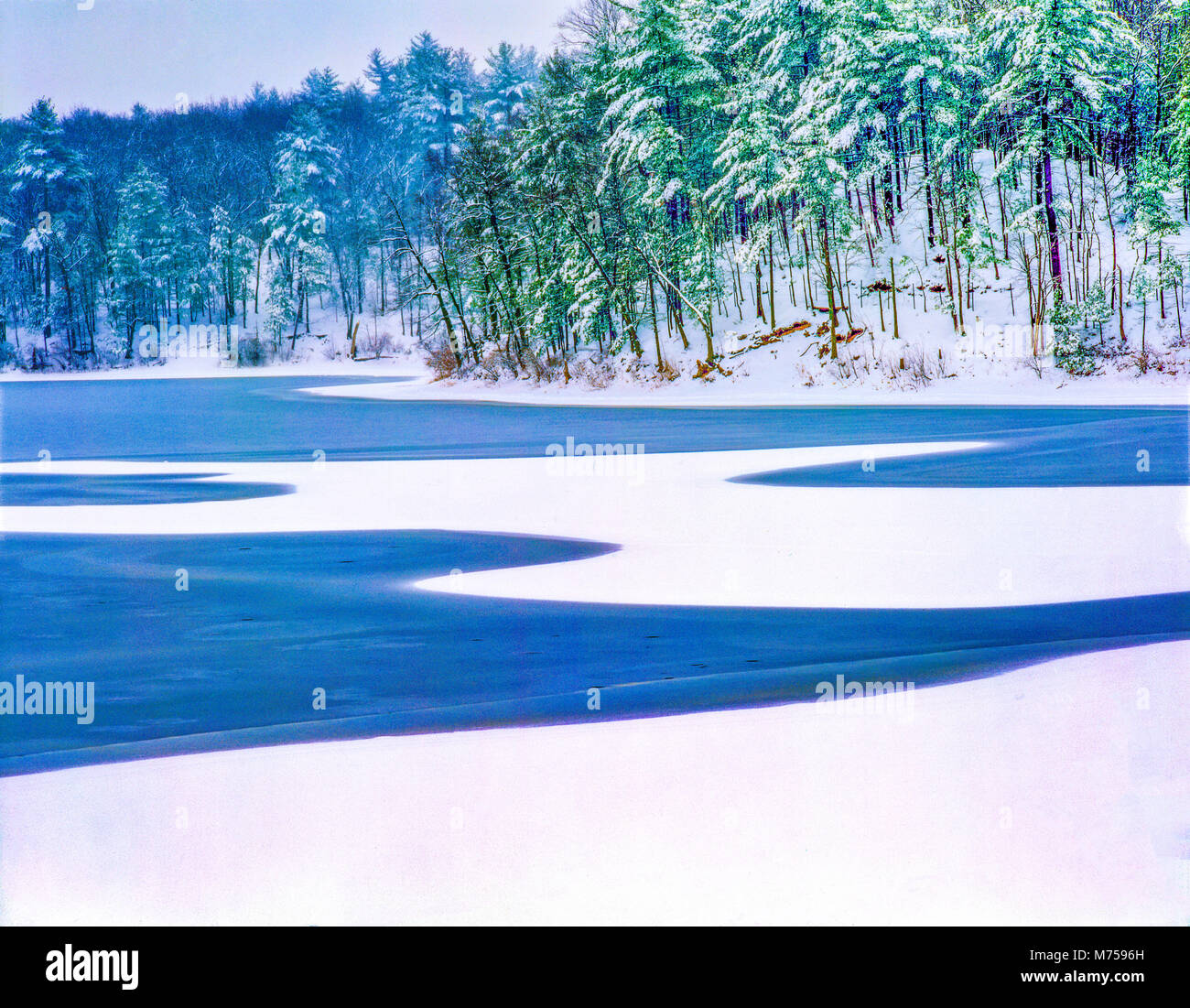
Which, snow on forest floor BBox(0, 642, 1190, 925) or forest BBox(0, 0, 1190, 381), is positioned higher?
forest BBox(0, 0, 1190, 381)

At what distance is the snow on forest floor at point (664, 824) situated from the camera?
4.62 metres

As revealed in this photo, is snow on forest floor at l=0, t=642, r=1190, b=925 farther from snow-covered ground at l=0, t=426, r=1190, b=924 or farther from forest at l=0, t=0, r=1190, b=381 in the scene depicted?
forest at l=0, t=0, r=1190, b=381

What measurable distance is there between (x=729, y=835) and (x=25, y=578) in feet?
32.9

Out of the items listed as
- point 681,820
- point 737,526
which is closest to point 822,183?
point 737,526

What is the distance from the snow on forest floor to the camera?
15.2ft

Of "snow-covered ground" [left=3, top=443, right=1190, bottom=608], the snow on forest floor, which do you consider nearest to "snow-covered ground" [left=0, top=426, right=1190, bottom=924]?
the snow on forest floor

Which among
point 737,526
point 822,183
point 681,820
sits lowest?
point 681,820

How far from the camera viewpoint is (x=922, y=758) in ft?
20.4

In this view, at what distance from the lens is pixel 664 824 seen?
5477 millimetres

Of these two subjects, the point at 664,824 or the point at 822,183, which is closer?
the point at 664,824

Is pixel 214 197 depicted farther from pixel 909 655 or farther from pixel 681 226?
pixel 909 655

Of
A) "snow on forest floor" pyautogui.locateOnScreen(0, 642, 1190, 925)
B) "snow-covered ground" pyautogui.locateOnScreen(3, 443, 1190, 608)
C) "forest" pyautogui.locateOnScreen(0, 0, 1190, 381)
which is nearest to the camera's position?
"snow on forest floor" pyautogui.locateOnScreen(0, 642, 1190, 925)

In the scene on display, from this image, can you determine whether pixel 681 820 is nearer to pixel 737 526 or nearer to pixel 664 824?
pixel 664 824
